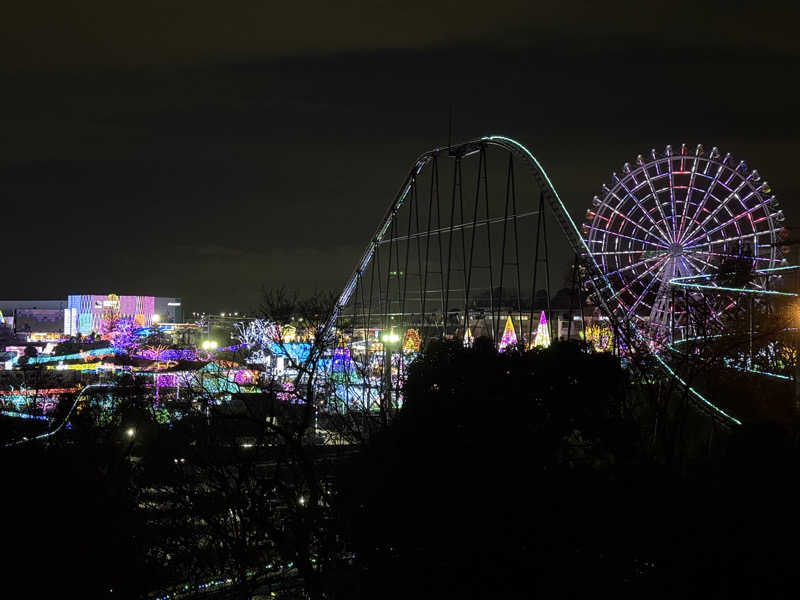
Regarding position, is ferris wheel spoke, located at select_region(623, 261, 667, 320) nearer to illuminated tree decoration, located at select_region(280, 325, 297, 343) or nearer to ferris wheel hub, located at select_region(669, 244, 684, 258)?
ferris wheel hub, located at select_region(669, 244, 684, 258)

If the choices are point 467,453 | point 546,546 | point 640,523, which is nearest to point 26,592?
point 467,453

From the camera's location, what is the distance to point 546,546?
26.9 feet

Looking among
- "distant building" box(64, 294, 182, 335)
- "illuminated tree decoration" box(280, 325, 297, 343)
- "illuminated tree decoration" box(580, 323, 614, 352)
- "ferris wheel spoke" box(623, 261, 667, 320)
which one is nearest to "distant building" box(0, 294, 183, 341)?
"distant building" box(64, 294, 182, 335)

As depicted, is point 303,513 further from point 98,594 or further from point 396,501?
point 98,594

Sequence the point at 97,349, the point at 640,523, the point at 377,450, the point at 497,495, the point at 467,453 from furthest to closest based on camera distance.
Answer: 1. the point at 97,349
2. the point at 377,450
3. the point at 467,453
4. the point at 497,495
5. the point at 640,523

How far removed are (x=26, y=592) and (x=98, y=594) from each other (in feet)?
3.04

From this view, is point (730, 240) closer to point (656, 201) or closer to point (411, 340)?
point (656, 201)

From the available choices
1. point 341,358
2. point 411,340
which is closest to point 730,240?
point 411,340

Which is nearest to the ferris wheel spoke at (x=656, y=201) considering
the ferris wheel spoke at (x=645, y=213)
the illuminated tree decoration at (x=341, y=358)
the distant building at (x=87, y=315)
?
the ferris wheel spoke at (x=645, y=213)

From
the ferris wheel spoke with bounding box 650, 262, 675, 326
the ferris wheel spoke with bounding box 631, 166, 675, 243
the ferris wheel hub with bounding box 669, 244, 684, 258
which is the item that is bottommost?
the ferris wheel spoke with bounding box 650, 262, 675, 326

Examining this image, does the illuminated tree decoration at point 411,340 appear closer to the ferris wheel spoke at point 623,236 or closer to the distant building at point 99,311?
the ferris wheel spoke at point 623,236

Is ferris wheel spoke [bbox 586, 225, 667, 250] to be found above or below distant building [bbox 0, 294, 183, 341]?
above

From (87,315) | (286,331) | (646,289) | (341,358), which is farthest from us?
(87,315)

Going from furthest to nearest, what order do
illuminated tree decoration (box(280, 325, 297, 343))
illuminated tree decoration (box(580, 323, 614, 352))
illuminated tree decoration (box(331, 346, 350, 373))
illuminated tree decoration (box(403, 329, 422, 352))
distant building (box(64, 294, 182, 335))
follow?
distant building (box(64, 294, 182, 335))
illuminated tree decoration (box(403, 329, 422, 352))
illuminated tree decoration (box(331, 346, 350, 373))
illuminated tree decoration (box(580, 323, 614, 352))
illuminated tree decoration (box(280, 325, 297, 343))
